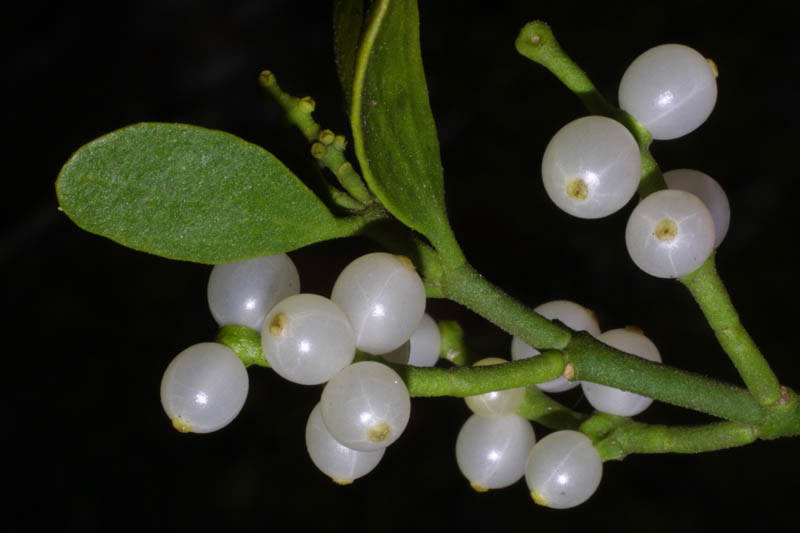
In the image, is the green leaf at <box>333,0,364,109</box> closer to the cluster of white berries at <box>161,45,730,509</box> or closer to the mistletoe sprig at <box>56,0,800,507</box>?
the mistletoe sprig at <box>56,0,800,507</box>

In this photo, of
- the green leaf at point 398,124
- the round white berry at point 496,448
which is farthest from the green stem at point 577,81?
the round white berry at point 496,448

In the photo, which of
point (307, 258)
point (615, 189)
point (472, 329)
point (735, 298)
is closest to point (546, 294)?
point (472, 329)

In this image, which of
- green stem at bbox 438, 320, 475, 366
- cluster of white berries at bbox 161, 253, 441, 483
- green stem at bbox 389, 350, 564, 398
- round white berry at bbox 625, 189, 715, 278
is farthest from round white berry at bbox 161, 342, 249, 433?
round white berry at bbox 625, 189, 715, 278

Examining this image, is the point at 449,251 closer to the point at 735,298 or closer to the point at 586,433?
the point at 586,433

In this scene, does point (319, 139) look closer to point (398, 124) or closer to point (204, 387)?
point (398, 124)

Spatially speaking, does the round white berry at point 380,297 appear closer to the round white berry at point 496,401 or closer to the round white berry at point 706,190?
the round white berry at point 496,401

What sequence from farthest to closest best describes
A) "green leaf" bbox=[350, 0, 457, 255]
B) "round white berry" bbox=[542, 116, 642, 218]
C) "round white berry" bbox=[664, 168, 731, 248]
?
"round white berry" bbox=[664, 168, 731, 248] → "round white berry" bbox=[542, 116, 642, 218] → "green leaf" bbox=[350, 0, 457, 255]

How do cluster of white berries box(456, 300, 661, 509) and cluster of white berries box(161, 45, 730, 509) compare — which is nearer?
cluster of white berries box(161, 45, 730, 509)
